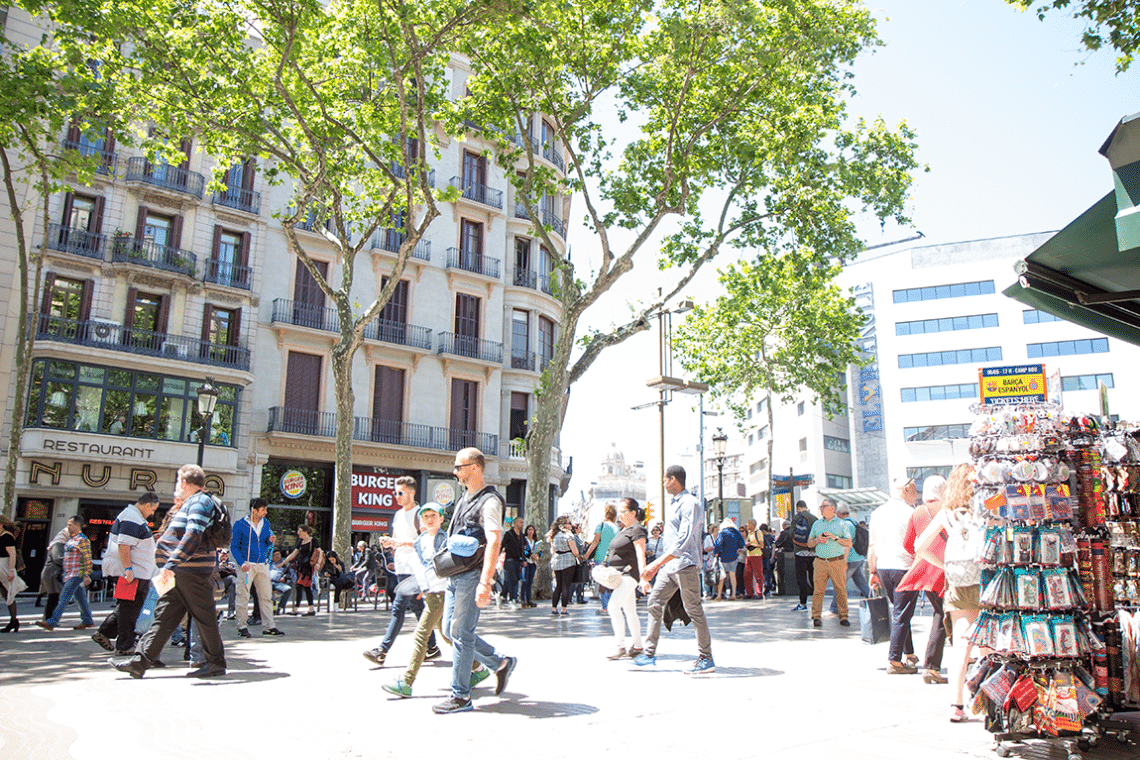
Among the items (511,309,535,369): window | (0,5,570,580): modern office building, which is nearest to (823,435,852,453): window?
(0,5,570,580): modern office building

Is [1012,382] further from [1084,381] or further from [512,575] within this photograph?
[1084,381]

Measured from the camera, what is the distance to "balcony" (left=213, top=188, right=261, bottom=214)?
28.3m

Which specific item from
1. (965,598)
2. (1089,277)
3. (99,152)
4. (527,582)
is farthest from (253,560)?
(99,152)

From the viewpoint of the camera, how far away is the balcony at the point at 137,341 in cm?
2428

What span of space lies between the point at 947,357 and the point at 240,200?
48696mm

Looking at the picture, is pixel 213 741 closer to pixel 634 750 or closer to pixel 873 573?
pixel 634 750

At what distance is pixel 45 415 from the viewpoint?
78.3 feet

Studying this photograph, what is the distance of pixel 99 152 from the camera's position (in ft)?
83.9

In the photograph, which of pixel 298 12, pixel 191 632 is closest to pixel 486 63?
pixel 298 12

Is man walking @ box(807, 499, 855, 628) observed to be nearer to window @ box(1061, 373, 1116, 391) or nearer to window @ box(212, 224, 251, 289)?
window @ box(212, 224, 251, 289)

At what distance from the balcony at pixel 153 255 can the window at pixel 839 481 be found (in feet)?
168

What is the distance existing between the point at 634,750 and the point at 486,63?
1579 centimetres

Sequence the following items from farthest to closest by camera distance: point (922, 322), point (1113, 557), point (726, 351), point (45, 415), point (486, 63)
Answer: point (922, 322)
point (726, 351)
point (45, 415)
point (486, 63)
point (1113, 557)

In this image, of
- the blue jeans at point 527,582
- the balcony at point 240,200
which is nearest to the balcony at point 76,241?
the balcony at point 240,200
